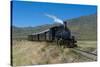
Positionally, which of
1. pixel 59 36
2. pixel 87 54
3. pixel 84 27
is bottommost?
pixel 87 54

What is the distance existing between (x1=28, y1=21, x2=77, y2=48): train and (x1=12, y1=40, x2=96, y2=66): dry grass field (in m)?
0.07

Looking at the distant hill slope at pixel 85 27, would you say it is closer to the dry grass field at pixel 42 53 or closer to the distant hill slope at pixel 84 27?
the distant hill slope at pixel 84 27

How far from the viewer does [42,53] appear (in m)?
2.62

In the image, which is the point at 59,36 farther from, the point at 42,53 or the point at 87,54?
the point at 87,54

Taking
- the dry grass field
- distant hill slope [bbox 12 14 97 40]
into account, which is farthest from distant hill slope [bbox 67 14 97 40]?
the dry grass field

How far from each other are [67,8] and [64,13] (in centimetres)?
9

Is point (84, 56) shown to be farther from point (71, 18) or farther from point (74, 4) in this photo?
point (74, 4)

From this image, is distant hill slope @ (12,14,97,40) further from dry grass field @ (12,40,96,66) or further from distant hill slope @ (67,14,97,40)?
dry grass field @ (12,40,96,66)

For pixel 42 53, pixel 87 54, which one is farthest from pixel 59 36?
pixel 87 54

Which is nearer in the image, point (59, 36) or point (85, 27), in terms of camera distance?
point (59, 36)

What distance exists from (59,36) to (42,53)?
336mm

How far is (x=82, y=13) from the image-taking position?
2.82 m

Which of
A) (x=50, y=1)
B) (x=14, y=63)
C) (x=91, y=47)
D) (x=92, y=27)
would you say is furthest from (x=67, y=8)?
(x=14, y=63)

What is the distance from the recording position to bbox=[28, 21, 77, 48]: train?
8.67ft
